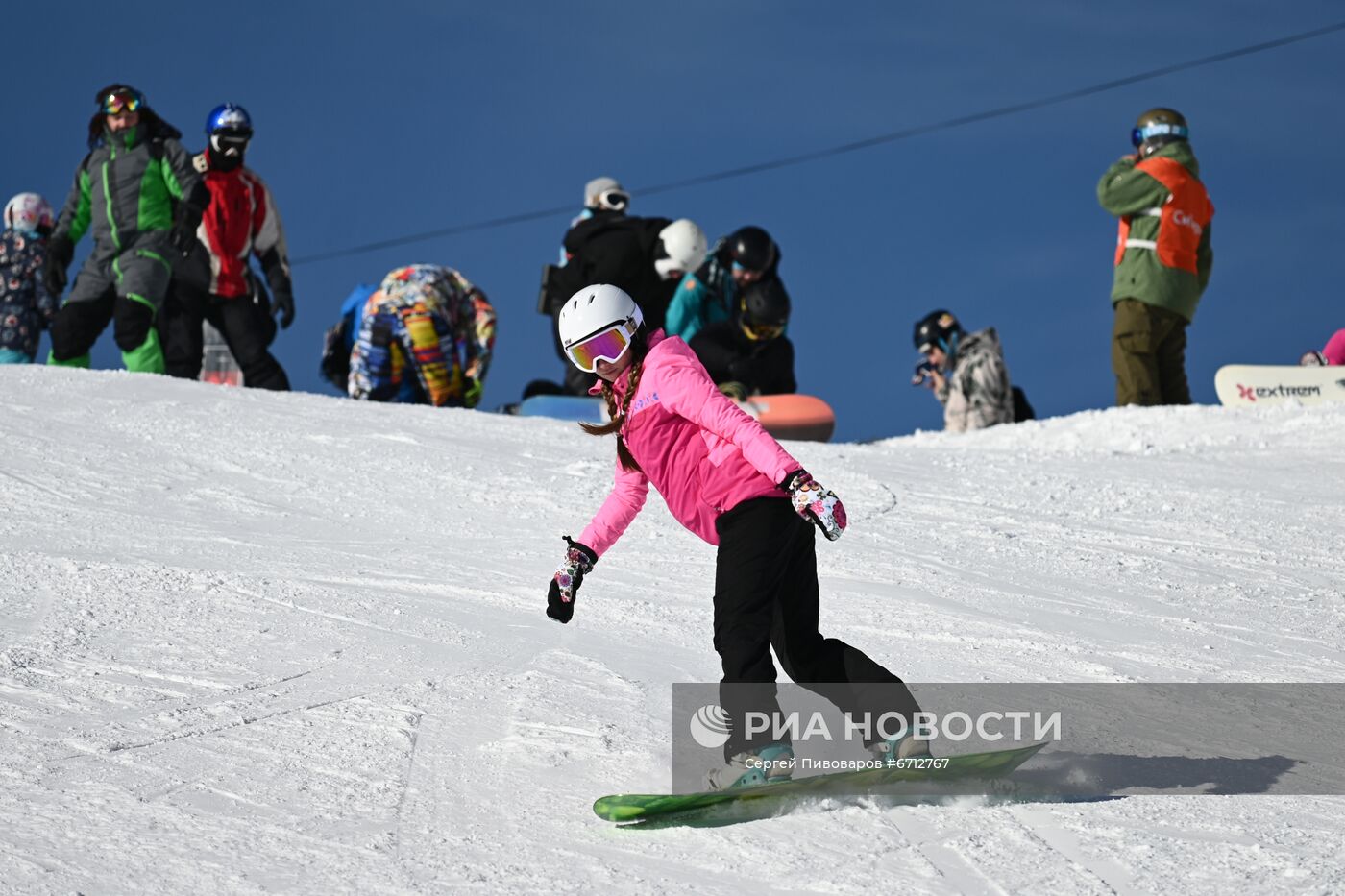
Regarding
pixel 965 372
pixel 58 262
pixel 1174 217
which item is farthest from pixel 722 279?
pixel 58 262

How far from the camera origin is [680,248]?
12.2 m

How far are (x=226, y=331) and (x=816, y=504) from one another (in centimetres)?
810

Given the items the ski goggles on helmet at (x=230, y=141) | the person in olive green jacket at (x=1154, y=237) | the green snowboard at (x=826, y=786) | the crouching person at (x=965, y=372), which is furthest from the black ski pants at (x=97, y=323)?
the green snowboard at (x=826, y=786)

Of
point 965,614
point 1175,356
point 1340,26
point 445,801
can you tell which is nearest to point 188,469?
point 965,614

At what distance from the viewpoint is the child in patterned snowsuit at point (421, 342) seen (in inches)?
517

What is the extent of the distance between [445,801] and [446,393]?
9348mm

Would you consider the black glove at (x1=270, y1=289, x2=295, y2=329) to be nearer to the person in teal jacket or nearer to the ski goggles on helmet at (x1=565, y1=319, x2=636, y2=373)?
the person in teal jacket

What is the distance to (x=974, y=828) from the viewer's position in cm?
404

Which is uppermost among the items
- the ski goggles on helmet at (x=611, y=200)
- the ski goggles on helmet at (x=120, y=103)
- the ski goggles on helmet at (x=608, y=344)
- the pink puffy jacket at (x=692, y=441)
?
the ski goggles on helmet at (x=611, y=200)

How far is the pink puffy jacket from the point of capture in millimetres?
4227

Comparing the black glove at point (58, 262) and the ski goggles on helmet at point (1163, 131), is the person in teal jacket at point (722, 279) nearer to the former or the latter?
the ski goggles on helmet at point (1163, 131)

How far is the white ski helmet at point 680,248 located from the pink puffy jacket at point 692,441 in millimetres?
7828

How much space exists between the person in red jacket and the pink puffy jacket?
280 inches

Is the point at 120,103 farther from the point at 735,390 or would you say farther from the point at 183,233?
the point at 735,390
